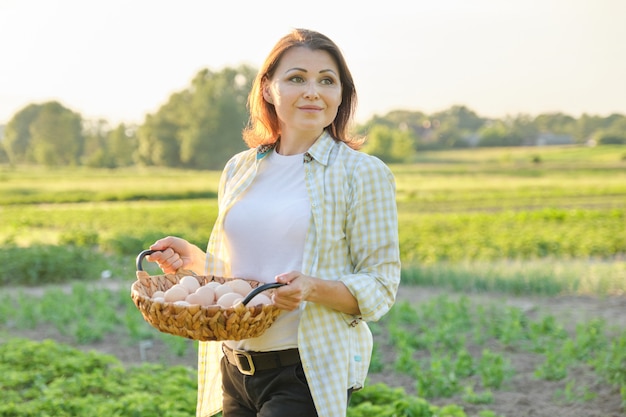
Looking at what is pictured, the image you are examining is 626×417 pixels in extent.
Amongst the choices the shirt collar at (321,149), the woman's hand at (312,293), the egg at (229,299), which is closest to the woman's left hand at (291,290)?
the woman's hand at (312,293)

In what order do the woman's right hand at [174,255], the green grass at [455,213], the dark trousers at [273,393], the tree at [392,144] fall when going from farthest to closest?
1. the tree at [392,144]
2. the green grass at [455,213]
3. the woman's right hand at [174,255]
4. the dark trousers at [273,393]

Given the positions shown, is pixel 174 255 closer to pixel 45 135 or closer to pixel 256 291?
pixel 256 291

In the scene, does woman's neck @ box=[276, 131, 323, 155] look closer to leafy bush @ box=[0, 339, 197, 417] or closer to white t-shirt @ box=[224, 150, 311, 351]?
white t-shirt @ box=[224, 150, 311, 351]

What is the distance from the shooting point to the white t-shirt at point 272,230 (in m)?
2.09

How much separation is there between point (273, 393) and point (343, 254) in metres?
0.43

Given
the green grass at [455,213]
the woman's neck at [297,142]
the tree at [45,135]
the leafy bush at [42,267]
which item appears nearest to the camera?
the woman's neck at [297,142]

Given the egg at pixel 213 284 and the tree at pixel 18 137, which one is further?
the tree at pixel 18 137

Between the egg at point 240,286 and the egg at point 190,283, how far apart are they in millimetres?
110

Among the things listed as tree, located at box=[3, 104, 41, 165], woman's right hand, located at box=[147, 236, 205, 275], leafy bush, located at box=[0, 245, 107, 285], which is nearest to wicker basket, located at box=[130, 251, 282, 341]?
woman's right hand, located at box=[147, 236, 205, 275]

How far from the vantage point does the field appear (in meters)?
4.85

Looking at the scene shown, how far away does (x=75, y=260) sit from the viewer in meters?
10.5

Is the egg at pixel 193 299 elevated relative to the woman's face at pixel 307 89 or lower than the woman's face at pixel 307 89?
lower

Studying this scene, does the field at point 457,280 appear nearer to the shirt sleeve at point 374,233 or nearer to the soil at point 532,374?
the soil at point 532,374

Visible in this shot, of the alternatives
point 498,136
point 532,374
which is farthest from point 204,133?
point 532,374
